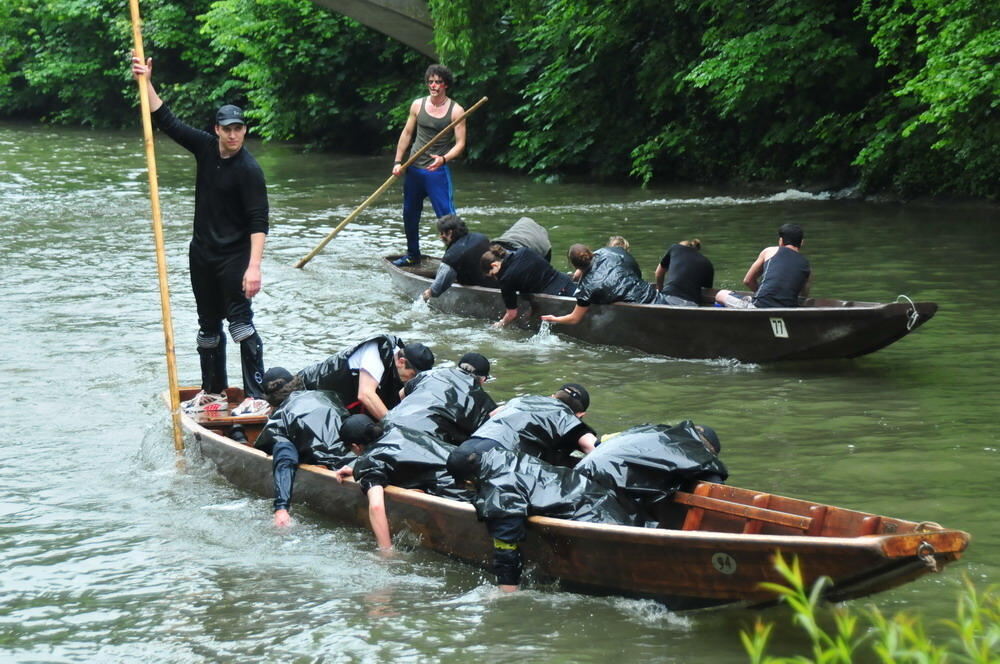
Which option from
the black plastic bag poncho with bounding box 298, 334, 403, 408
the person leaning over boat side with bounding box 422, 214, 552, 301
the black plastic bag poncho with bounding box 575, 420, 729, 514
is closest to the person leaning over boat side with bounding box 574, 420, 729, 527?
the black plastic bag poncho with bounding box 575, 420, 729, 514

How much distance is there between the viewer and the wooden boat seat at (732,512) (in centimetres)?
509

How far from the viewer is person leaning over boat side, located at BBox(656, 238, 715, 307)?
10258 mm

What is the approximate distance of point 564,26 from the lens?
21.0 m

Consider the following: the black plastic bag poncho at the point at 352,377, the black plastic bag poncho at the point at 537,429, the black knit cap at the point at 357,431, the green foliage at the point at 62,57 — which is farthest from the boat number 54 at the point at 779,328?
the green foliage at the point at 62,57

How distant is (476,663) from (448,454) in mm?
1336

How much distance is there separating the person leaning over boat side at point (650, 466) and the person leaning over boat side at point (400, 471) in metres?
0.73

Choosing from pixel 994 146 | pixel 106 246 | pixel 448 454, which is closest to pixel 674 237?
pixel 994 146

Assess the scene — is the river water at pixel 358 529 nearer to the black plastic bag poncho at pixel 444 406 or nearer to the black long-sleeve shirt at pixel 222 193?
the black plastic bag poncho at pixel 444 406

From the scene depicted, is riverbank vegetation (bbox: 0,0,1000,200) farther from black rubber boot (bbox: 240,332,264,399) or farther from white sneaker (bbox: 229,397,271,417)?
white sneaker (bbox: 229,397,271,417)

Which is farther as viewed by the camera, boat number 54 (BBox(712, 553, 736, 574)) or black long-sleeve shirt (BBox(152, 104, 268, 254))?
black long-sleeve shirt (BBox(152, 104, 268, 254))

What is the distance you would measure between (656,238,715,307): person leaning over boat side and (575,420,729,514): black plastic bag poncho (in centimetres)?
444

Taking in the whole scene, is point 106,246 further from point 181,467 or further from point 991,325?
point 991,325

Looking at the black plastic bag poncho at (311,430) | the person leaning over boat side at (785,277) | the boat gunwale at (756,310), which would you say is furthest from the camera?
the person leaning over boat side at (785,277)

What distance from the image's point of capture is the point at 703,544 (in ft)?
15.8
